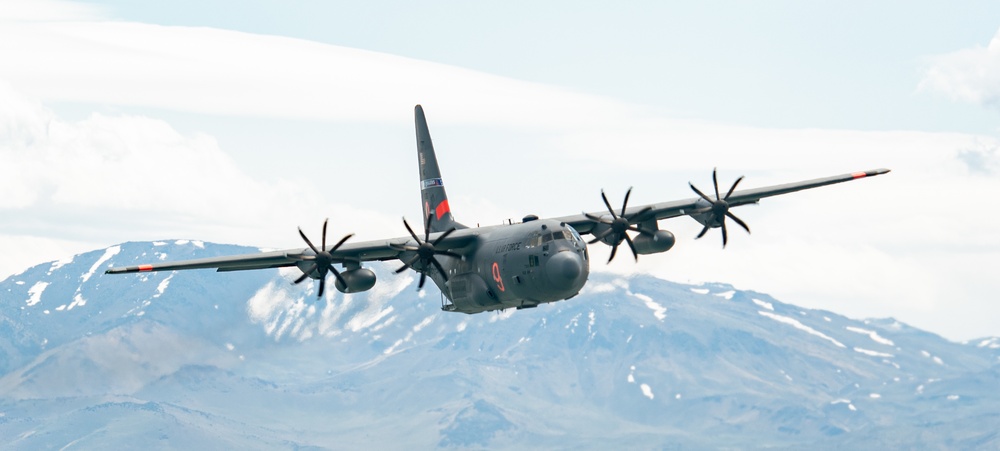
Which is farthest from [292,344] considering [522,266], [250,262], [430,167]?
[522,266]

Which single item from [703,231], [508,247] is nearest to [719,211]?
[703,231]

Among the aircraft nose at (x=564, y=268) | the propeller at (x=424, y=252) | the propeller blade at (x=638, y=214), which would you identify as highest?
the propeller blade at (x=638, y=214)

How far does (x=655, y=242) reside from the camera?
230 feet

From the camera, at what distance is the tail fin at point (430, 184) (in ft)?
271

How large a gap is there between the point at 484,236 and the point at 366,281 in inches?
262

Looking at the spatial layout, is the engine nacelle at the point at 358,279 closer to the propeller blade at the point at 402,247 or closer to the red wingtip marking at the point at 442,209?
the propeller blade at the point at 402,247

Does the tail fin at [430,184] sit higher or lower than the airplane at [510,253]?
higher

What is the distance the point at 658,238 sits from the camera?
230 feet

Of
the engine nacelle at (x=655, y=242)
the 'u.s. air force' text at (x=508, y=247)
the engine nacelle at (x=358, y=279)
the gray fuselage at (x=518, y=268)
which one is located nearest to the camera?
the gray fuselage at (x=518, y=268)

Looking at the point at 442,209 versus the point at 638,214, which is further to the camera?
the point at 442,209

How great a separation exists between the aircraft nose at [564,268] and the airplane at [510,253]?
0.05 metres

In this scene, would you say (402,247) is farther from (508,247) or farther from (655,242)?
(655,242)

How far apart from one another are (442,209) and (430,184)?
193 centimetres

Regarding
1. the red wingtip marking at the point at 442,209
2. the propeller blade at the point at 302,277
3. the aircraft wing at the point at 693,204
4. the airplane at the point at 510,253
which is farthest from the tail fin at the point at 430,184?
the propeller blade at the point at 302,277
